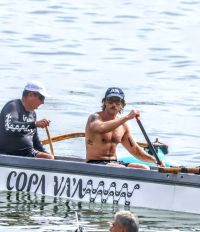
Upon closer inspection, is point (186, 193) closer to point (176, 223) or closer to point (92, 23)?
point (176, 223)

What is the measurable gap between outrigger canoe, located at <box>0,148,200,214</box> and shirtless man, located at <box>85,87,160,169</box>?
→ 0.38 m

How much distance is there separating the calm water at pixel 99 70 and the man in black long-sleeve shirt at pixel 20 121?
0.81 meters

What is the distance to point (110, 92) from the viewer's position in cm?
1973

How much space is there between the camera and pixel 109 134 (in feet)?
66.3

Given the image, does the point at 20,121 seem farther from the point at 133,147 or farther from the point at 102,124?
the point at 133,147

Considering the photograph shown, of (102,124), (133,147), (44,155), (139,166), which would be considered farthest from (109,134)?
(44,155)

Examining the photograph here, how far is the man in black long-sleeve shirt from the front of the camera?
20.4m

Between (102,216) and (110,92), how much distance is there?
6.16ft

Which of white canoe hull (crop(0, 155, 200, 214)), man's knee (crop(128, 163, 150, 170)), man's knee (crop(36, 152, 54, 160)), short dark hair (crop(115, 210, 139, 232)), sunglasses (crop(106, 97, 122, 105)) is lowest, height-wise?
short dark hair (crop(115, 210, 139, 232))

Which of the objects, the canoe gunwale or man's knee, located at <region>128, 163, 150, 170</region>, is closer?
the canoe gunwale

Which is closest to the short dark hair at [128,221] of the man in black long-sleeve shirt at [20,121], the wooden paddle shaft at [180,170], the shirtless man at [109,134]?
the wooden paddle shaft at [180,170]

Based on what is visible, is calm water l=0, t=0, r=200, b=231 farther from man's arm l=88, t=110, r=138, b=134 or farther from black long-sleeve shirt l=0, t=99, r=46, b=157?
man's arm l=88, t=110, r=138, b=134

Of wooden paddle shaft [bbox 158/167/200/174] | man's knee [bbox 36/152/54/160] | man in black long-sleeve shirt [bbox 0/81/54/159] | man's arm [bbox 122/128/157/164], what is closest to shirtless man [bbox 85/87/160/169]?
man's arm [bbox 122/128/157/164]

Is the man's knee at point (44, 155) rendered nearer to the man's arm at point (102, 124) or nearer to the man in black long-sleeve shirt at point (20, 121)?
the man in black long-sleeve shirt at point (20, 121)
